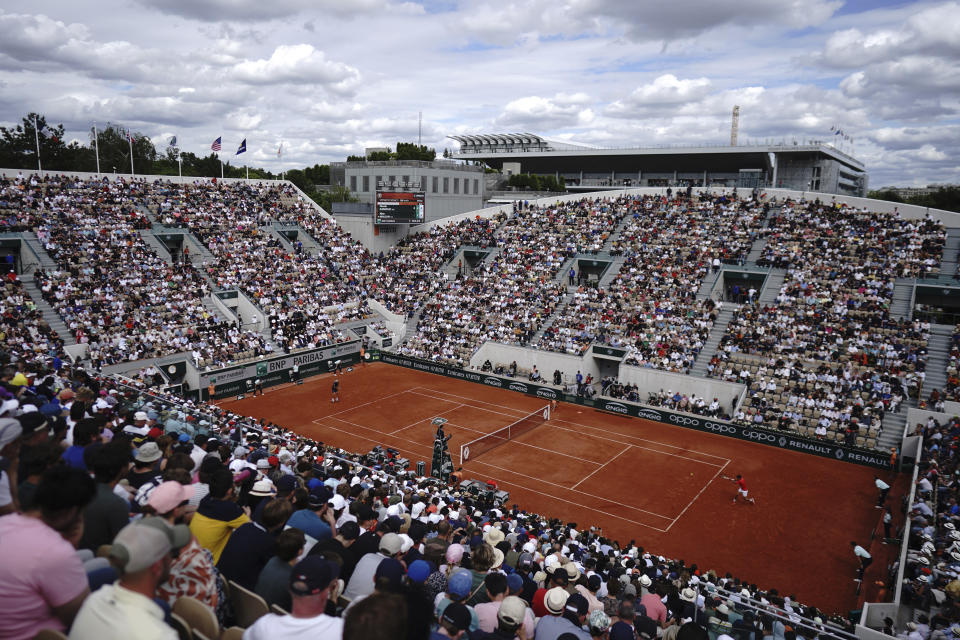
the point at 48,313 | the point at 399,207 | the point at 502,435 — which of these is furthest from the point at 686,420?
the point at 48,313

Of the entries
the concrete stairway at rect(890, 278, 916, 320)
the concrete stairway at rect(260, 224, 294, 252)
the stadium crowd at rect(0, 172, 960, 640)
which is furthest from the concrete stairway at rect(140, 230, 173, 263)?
the concrete stairway at rect(890, 278, 916, 320)

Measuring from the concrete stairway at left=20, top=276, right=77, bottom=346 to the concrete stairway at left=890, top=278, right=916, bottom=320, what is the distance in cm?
4692

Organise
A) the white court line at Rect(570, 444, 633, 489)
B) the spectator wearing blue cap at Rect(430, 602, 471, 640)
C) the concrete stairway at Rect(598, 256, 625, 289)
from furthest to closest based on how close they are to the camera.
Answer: the concrete stairway at Rect(598, 256, 625, 289), the white court line at Rect(570, 444, 633, 489), the spectator wearing blue cap at Rect(430, 602, 471, 640)

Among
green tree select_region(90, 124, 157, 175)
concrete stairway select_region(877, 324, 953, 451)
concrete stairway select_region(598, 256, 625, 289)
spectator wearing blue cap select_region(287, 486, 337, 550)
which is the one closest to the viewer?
spectator wearing blue cap select_region(287, 486, 337, 550)

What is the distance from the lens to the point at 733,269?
137 feet

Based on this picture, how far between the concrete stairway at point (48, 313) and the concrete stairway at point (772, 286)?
1649 inches

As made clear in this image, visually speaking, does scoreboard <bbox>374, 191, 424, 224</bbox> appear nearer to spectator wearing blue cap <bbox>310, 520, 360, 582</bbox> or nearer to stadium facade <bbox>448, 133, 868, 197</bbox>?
stadium facade <bbox>448, 133, 868, 197</bbox>

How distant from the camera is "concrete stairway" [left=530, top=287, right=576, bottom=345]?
41428 mm

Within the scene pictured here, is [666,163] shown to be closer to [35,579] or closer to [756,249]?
[756,249]

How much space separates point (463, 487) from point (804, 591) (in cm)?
1157

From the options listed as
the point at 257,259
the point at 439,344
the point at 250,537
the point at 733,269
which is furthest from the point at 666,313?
the point at 250,537

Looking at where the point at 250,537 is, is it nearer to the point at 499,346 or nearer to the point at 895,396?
the point at 895,396

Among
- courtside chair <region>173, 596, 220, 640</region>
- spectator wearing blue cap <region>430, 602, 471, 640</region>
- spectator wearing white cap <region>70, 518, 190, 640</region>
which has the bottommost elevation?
spectator wearing blue cap <region>430, 602, 471, 640</region>

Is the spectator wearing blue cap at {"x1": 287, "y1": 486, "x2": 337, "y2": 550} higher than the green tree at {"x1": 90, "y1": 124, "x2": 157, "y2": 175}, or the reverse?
the green tree at {"x1": 90, "y1": 124, "x2": 157, "y2": 175}
